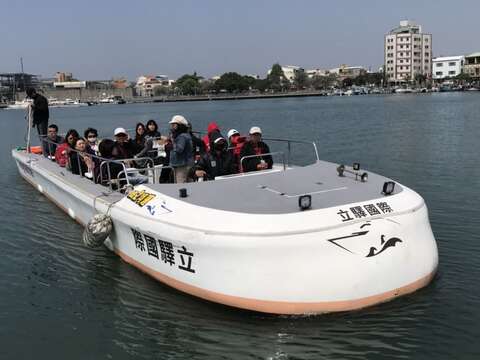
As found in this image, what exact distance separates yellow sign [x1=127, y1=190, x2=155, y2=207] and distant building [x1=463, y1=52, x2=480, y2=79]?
626 feet

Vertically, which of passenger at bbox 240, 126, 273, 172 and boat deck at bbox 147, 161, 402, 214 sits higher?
passenger at bbox 240, 126, 273, 172

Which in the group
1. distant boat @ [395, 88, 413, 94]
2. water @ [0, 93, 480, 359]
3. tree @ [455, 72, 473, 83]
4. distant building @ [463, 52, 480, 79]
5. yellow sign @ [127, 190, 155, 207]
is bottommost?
water @ [0, 93, 480, 359]

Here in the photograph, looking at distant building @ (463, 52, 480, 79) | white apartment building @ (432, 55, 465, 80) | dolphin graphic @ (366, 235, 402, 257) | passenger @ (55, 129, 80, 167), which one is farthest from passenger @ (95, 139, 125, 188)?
white apartment building @ (432, 55, 465, 80)

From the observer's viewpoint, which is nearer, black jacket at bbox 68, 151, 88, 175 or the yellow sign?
the yellow sign

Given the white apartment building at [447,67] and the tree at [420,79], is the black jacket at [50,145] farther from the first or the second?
the white apartment building at [447,67]

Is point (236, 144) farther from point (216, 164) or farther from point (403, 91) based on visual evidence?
point (403, 91)

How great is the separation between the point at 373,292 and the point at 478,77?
186 m

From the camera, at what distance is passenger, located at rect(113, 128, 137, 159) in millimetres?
11141

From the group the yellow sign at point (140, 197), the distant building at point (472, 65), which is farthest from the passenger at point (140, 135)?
the distant building at point (472, 65)

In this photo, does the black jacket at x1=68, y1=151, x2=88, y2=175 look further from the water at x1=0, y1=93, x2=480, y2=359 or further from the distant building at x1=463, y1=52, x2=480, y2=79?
the distant building at x1=463, y1=52, x2=480, y2=79

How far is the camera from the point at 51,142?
602 inches

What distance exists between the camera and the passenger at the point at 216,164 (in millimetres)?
9188

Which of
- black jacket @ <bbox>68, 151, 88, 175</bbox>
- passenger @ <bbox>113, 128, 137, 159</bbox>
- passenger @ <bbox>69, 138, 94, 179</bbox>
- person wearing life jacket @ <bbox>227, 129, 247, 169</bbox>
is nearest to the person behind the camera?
person wearing life jacket @ <bbox>227, 129, 247, 169</bbox>

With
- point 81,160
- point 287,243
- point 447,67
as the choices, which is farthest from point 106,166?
point 447,67
